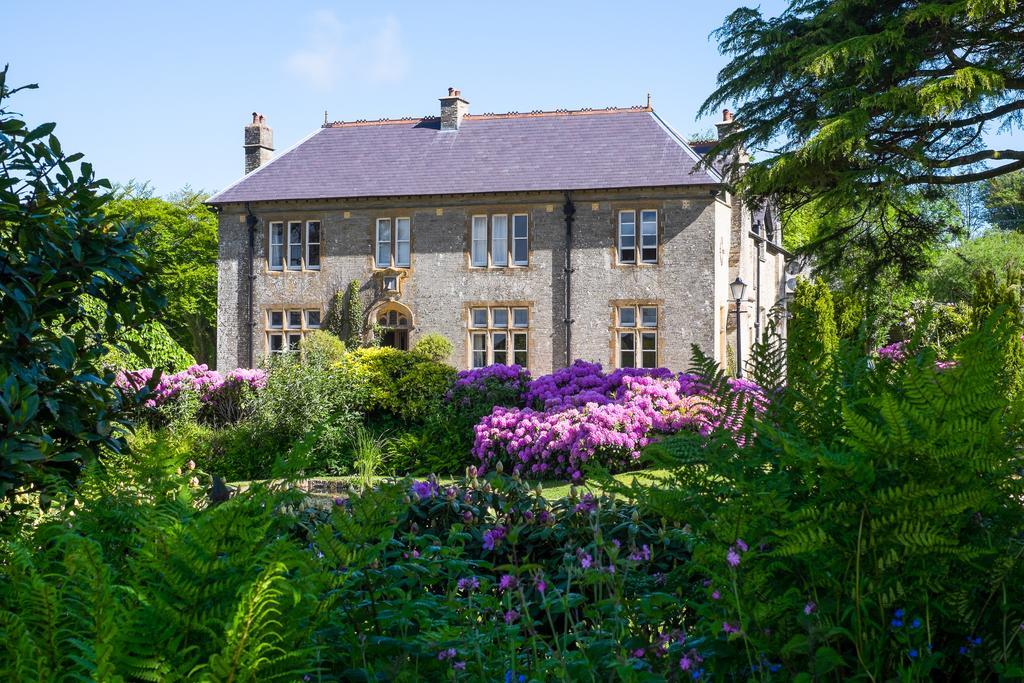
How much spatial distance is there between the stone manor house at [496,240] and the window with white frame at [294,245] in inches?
1.7

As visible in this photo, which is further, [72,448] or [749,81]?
[749,81]

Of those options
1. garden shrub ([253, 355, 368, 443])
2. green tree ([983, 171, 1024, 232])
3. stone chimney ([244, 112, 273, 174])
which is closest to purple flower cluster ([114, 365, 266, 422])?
garden shrub ([253, 355, 368, 443])

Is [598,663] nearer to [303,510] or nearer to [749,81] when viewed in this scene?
[303,510]

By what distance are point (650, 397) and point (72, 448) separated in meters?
10.4

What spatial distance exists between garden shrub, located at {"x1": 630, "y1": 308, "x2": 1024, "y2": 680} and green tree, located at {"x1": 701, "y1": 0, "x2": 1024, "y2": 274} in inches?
444

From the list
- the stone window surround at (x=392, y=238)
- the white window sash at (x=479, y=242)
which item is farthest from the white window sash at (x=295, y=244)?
the white window sash at (x=479, y=242)

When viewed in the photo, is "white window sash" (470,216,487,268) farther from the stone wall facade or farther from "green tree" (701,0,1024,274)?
"green tree" (701,0,1024,274)

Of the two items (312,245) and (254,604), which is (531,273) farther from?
(254,604)

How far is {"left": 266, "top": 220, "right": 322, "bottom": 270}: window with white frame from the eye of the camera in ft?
97.7

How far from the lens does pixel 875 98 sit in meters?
12.7

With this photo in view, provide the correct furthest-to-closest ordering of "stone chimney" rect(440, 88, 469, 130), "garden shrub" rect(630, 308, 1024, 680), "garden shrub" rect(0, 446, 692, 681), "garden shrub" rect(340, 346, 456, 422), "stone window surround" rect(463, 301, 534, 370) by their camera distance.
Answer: "stone chimney" rect(440, 88, 469, 130)
"stone window surround" rect(463, 301, 534, 370)
"garden shrub" rect(340, 346, 456, 422)
"garden shrub" rect(630, 308, 1024, 680)
"garden shrub" rect(0, 446, 692, 681)

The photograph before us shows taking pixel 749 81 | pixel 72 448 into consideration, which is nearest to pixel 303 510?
pixel 72 448

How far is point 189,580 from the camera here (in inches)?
75.1

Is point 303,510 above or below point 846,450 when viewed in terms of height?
below
